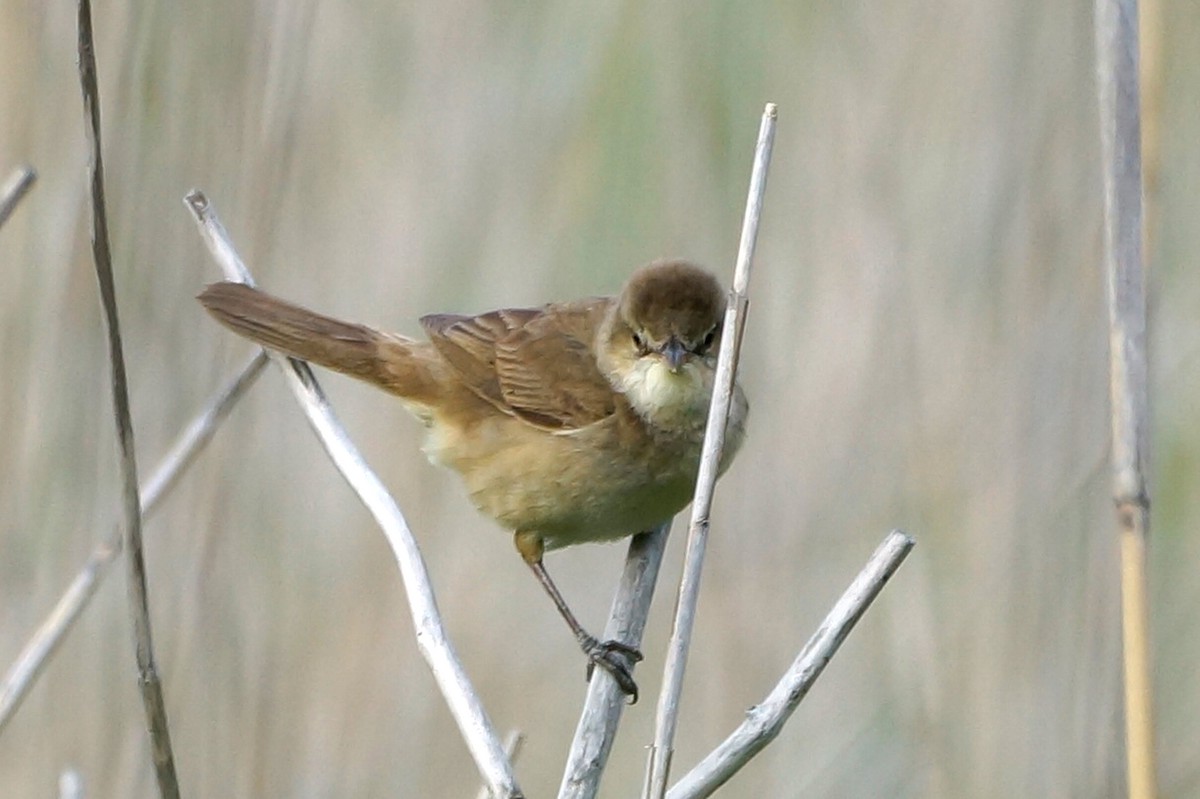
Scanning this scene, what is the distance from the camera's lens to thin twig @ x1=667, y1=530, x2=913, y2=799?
1.60 m

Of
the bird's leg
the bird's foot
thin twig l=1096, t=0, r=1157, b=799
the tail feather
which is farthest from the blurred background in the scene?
thin twig l=1096, t=0, r=1157, b=799

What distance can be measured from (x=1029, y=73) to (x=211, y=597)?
181 centimetres

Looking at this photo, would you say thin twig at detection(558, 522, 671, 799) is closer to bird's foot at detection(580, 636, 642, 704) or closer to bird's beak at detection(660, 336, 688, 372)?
Result: bird's foot at detection(580, 636, 642, 704)

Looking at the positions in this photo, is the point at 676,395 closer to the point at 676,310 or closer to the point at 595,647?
the point at 676,310

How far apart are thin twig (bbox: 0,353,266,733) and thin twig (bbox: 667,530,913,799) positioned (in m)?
0.89

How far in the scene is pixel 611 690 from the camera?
1.97 metres

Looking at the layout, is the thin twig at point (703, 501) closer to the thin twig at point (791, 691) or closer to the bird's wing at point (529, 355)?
the thin twig at point (791, 691)

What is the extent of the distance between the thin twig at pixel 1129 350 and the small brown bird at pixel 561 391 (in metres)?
0.91

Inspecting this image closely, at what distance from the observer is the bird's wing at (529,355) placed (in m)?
2.81

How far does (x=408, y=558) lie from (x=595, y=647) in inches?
21.9

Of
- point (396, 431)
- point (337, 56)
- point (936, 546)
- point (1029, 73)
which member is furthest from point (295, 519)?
point (1029, 73)

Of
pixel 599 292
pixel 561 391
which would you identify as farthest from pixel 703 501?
pixel 599 292

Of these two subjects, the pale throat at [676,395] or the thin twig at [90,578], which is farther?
the pale throat at [676,395]

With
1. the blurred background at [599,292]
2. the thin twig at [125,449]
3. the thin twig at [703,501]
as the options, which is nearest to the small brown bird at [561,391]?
the blurred background at [599,292]
